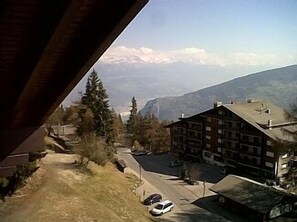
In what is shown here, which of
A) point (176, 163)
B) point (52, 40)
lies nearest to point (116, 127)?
point (176, 163)

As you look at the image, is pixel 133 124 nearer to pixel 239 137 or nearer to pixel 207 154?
pixel 207 154

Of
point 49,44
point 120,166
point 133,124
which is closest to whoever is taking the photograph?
point 49,44

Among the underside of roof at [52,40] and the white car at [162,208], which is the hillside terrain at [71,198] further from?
the underside of roof at [52,40]

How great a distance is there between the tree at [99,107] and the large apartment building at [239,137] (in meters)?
13.8

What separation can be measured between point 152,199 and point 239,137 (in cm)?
1769

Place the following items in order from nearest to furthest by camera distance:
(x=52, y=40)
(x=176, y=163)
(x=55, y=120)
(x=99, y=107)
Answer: (x=52, y=40) < (x=99, y=107) < (x=176, y=163) < (x=55, y=120)

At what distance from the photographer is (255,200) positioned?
1297 inches

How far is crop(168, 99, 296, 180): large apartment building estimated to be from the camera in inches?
1698

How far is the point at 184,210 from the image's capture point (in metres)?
33.5

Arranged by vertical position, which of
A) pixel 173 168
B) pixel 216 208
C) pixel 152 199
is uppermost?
pixel 173 168

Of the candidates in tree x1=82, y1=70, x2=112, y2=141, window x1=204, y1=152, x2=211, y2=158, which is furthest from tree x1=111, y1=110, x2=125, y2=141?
window x1=204, y1=152, x2=211, y2=158

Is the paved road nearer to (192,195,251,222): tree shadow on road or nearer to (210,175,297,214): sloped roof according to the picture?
(192,195,251,222): tree shadow on road

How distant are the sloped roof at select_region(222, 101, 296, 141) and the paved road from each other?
8.45 meters

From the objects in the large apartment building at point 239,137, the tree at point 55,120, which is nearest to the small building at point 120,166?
the tree at point 55,120
